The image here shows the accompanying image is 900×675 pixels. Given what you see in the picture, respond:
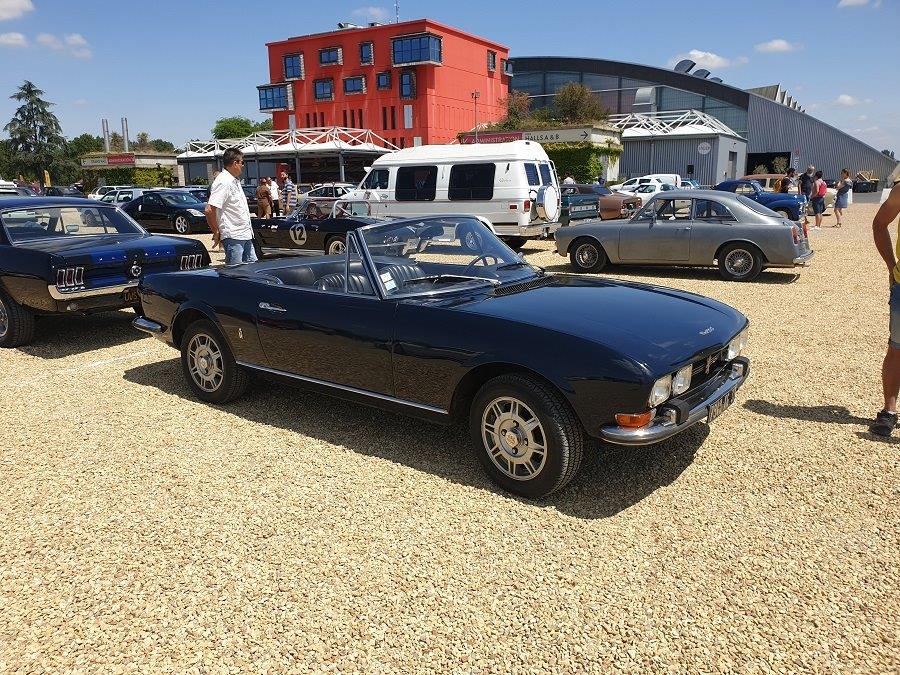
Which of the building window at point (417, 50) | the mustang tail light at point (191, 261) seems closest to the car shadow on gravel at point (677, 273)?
the mustang tail light at point (191, 261)

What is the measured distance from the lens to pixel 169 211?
19.7 m

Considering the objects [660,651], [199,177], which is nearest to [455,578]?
[660,651]

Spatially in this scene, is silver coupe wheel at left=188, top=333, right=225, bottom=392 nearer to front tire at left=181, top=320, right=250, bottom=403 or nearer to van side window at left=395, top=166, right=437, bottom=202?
front tire at left=181, top=320, right=250, bottom=403

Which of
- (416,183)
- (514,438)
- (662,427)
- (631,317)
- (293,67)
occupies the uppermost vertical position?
(293,67)

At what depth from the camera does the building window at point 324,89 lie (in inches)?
2207

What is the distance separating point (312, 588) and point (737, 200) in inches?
388

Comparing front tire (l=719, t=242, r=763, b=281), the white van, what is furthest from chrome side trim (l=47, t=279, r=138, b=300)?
the white van

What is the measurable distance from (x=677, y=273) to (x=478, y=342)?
882 centimetres

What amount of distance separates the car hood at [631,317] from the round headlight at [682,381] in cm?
8

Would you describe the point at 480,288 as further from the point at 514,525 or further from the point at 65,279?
the point at 65,279

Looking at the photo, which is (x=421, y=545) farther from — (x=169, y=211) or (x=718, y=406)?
(x=169, y=211)

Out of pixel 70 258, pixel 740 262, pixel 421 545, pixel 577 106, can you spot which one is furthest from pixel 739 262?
pixel 577 106

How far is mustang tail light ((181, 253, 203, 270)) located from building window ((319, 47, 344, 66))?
174ft

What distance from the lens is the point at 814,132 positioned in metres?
63.2
